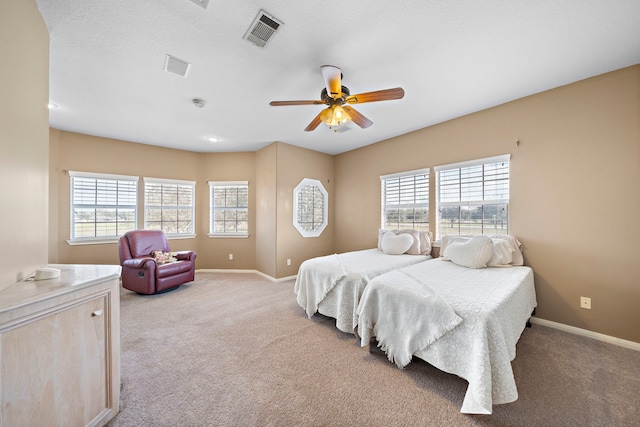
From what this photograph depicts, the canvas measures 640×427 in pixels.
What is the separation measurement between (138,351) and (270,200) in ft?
9.77

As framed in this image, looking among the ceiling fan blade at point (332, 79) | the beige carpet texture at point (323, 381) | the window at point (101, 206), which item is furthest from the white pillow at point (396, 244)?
the window at point (101, 206)

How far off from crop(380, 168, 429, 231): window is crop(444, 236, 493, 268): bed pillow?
3.25ft

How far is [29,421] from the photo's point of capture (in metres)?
1.03

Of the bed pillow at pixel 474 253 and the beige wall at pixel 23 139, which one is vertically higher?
the beige wall at pixel 23 139

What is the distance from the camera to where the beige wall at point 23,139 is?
1.23m

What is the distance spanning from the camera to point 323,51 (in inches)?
79.6

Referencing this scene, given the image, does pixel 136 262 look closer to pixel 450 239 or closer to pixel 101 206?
pixel 101 206

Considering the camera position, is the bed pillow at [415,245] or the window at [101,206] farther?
the window at [101,206]

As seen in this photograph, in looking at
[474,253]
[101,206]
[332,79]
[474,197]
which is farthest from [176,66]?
[474,197]

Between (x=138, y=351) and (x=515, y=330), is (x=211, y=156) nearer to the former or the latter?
(x=138, y=351)

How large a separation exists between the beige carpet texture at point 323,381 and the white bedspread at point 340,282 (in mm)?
206

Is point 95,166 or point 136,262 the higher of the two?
point 95,166

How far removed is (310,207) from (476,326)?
3847 millimetres

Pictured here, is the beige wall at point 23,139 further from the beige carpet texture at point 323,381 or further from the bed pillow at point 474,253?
the bed pillow at point 474,253
